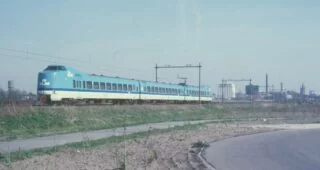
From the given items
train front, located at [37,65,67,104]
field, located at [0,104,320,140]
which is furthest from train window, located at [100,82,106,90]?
train front, located at [37,65,67,104]

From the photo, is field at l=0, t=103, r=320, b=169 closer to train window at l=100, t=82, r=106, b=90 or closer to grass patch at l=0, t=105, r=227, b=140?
grass patch at l=0, t=105, r=227, b=140

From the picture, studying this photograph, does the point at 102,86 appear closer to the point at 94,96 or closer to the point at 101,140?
the point at 94,96

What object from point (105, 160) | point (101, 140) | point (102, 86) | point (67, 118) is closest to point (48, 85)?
point (67, 118)

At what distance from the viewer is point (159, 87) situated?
69750 mm

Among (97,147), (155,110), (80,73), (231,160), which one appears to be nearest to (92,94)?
(80,73)

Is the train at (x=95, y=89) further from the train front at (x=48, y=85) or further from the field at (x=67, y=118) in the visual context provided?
the field at (x=67, y=118)

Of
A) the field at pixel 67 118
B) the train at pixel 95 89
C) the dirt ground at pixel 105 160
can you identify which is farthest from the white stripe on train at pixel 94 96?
the dirt ground at pixel 105 160

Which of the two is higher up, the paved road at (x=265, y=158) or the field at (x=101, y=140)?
the field at (x=101, y=140)

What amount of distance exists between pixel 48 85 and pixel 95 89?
833cm

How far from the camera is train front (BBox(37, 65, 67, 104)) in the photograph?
1633 inches

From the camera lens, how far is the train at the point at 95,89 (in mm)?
41906

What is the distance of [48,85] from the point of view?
41.6 meters

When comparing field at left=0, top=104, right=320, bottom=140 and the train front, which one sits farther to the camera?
the train front

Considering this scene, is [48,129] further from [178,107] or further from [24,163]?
[178,107]
